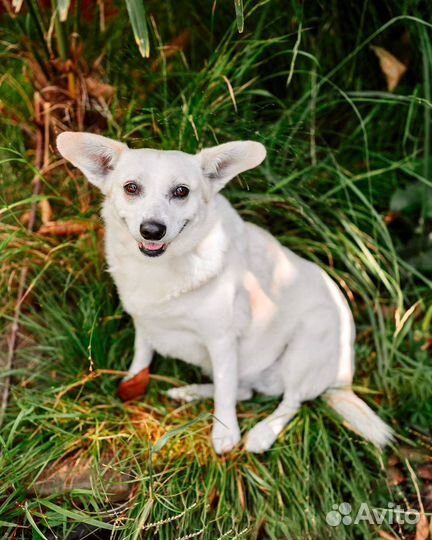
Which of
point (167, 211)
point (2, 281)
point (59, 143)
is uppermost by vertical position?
point (59, 143)

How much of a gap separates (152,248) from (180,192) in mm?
210

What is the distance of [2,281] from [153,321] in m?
0.83

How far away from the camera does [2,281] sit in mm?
2754

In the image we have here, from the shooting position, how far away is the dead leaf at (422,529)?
2.38m

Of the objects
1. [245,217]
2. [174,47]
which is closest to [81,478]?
[245,217]

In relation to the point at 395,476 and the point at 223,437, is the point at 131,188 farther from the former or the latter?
the point at 395,476

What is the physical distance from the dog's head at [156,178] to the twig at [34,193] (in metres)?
0.64

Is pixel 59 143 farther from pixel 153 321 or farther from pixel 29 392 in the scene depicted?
pixel 29 392

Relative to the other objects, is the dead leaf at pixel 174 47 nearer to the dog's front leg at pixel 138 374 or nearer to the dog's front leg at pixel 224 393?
the dog's front leg at pixel 138 374

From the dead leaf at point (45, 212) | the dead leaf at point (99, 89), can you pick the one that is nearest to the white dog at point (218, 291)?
the dead leaf at point (45, 212)

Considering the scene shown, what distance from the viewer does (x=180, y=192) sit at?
2.06 metres

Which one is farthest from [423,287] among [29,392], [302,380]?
[29,392]

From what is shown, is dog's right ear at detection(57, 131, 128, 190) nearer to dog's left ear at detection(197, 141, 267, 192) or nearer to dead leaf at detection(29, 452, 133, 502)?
dog's left ear at detection(197, 141, 267, 192)

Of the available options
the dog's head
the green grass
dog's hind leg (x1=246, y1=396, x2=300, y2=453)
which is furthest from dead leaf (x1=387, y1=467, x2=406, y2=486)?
the dog's head
